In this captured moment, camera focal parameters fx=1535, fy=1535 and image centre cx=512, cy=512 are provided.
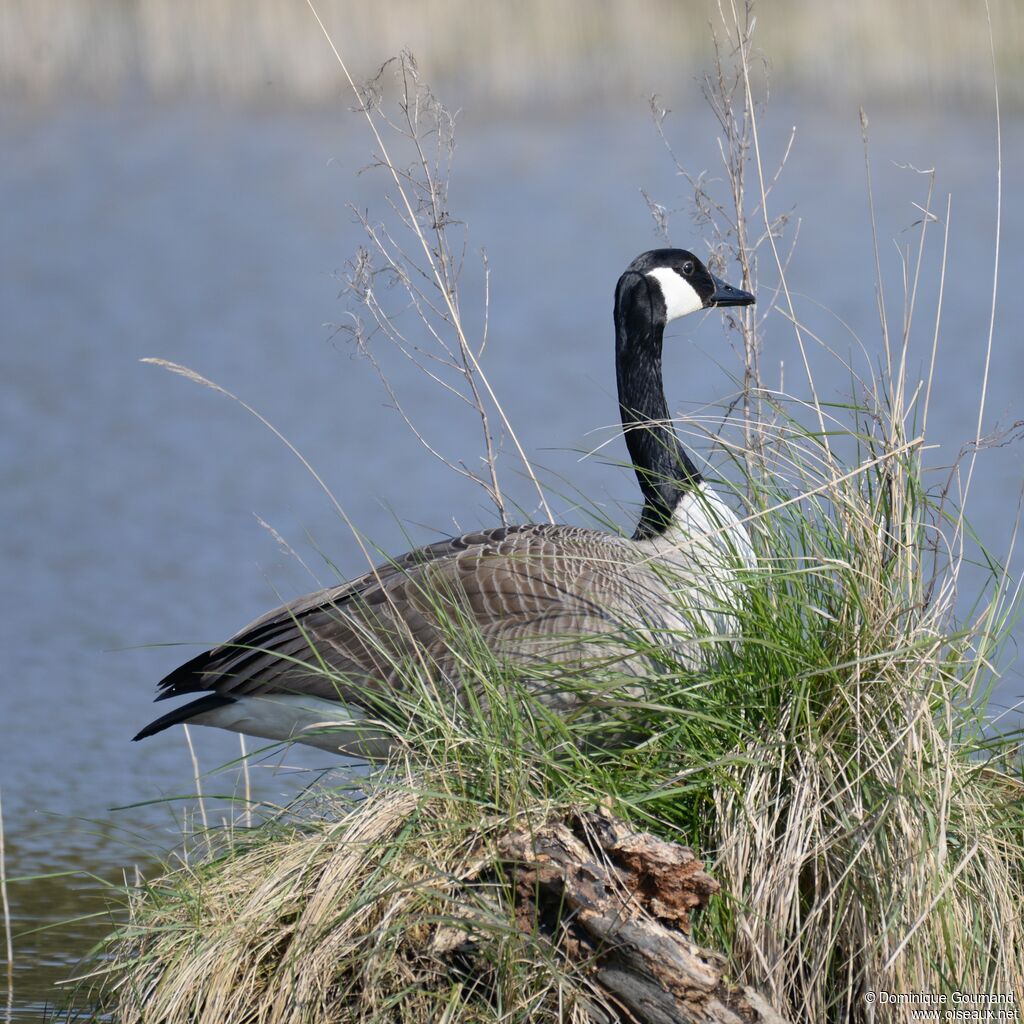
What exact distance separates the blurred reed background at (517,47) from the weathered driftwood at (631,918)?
1096 centimetres

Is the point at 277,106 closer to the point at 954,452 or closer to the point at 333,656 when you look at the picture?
the point at 954,452

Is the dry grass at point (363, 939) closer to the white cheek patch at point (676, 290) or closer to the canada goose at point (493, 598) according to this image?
the canada goose at point (493, 598)

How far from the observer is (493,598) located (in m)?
4.16

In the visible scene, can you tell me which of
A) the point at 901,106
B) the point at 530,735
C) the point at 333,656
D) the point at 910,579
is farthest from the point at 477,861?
the point at 901,106

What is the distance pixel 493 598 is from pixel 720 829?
1.35m

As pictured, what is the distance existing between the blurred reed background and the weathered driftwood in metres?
11.0

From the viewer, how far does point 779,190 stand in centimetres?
1343

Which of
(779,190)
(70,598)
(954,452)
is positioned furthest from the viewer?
(779,190)

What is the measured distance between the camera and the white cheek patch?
195 inches

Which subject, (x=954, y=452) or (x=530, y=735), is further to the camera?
(x=954, y=452)

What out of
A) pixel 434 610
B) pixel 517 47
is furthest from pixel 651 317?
pixel 517 47

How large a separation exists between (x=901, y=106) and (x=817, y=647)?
39.3 ft
